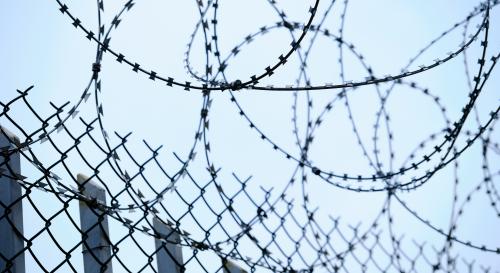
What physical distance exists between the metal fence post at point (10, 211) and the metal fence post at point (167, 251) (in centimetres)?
70

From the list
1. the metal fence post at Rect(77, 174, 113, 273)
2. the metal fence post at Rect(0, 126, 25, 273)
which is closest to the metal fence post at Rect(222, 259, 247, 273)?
the metal fence post at Rect(77, 174, 113, 273)

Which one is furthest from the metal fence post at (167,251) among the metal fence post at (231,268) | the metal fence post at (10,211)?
the metal fence post at (10,211)

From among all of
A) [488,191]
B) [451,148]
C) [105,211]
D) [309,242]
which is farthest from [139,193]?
[488,191]

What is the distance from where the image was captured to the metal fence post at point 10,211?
9.71 ft

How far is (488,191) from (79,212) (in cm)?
296

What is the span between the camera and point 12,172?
2910mm

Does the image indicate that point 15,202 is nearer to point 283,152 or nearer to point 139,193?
point 139,193

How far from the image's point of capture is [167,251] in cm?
362

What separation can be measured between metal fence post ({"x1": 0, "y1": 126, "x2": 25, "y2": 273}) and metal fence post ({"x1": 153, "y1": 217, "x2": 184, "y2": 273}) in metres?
0.70

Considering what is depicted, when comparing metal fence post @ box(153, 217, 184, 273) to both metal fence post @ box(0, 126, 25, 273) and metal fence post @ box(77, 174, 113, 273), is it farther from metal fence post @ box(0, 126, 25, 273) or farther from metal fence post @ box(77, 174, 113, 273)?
metal fence post @ box(0, 126, 25, 273)

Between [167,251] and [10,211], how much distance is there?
832 millimetres

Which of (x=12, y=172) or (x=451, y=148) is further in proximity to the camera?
(x=451, y=148)

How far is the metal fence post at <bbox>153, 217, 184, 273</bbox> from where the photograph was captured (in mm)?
3596

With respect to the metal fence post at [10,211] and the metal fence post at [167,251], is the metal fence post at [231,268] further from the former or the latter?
the metal fence post at [10,211]
